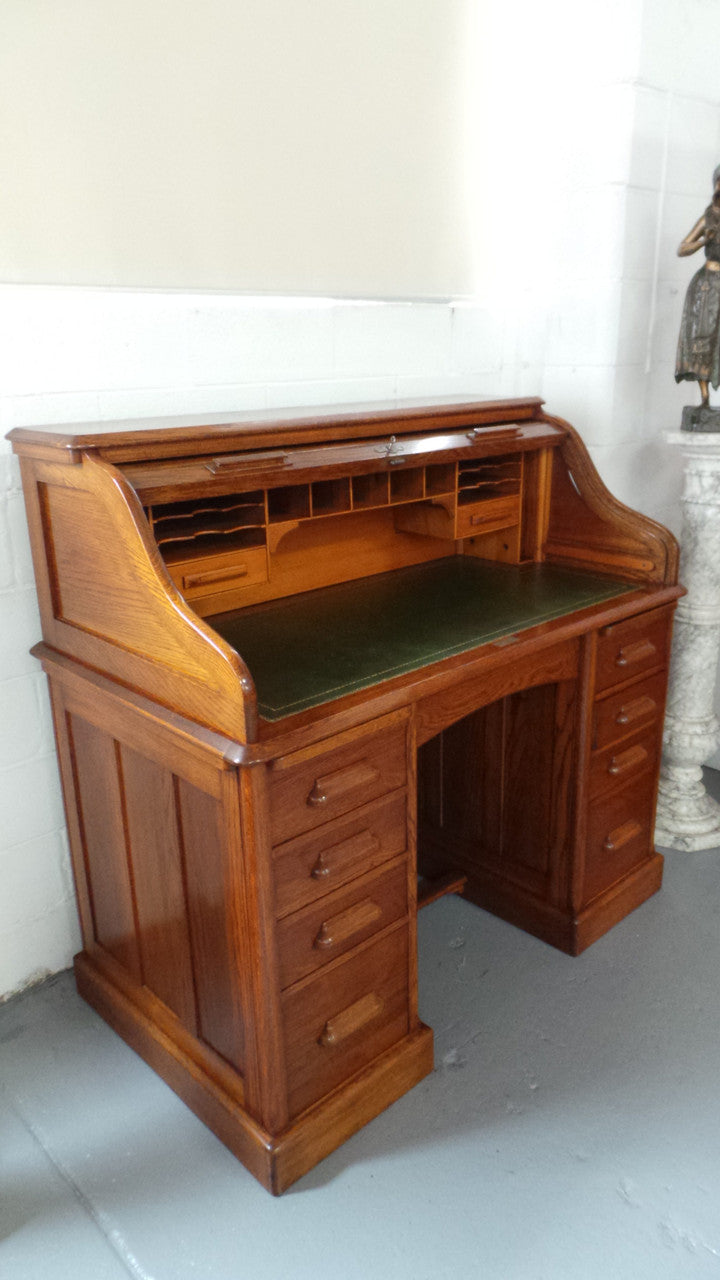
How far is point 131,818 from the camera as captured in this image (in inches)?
76.7

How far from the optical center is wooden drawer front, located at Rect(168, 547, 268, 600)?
1.85 m

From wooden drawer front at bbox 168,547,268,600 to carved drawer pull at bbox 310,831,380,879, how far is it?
0.56 m

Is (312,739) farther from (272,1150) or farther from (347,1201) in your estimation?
(347,1201)

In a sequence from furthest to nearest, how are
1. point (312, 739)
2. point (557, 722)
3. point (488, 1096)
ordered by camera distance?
point (557, 722) → point (488, 1096) → point (312, 739)

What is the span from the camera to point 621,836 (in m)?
2.56

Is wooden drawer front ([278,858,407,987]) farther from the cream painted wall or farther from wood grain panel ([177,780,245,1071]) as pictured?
the cream painted wall

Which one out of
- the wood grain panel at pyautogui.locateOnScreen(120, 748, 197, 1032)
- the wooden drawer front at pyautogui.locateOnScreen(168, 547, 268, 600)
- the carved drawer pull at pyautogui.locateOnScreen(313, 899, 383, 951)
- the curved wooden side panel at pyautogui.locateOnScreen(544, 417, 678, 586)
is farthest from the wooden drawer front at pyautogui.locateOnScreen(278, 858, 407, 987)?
the curved wooden side panel at pyautogui.locateOnScreen(544, 417, 678, 586)

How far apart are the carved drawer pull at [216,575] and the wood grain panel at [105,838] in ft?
1.24

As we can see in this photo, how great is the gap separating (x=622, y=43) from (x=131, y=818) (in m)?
2.46

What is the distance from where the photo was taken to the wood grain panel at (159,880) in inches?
72.2

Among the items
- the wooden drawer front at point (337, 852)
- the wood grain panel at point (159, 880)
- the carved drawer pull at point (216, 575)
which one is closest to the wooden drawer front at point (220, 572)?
the carved drawer pull at point (216, 575)

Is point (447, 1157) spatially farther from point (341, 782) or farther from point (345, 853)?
point (341, 782)

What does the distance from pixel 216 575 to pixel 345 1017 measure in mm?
917

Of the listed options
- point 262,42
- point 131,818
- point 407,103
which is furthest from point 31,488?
point 407,103
